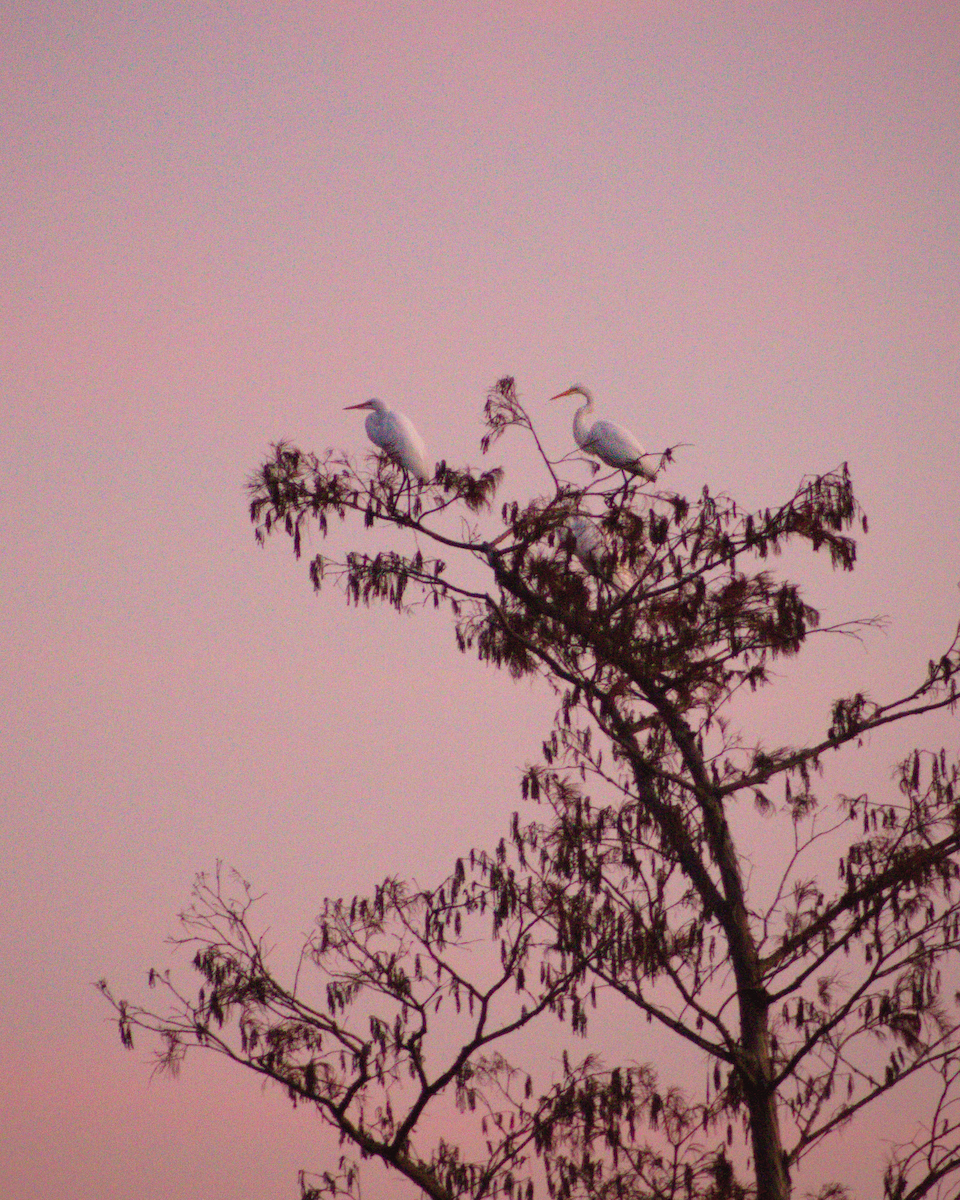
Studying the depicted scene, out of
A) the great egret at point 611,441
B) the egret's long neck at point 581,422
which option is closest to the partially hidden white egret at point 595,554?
the great egret at point 611,441

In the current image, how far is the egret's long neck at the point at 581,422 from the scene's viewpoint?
48.1 ft

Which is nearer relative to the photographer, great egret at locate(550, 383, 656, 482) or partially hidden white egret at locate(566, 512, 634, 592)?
partially hidden white egret at locate(566, 512, 634, 592)

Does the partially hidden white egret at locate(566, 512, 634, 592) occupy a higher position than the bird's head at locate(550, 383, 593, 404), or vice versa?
the bird's head at locate(550, 383, 593, 404)

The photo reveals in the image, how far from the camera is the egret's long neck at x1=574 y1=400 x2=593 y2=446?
48.1 ft

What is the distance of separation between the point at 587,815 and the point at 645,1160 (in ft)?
6.44

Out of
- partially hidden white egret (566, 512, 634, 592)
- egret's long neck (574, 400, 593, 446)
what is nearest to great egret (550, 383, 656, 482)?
egret's long neck (574, 400, 593, 446)

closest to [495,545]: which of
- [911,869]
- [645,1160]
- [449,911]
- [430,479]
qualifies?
[430,479]

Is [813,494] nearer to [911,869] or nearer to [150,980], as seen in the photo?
[911,869]

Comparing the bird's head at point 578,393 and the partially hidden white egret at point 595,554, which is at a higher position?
the bird's head at point 578,393

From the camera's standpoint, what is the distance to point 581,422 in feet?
49.2

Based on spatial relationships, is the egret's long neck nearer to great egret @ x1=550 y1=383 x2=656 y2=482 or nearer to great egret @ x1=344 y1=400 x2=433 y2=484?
great egret @ x1=550 y1=383 x2=656 y2=482

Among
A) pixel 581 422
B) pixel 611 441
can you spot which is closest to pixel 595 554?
pixel 611 441

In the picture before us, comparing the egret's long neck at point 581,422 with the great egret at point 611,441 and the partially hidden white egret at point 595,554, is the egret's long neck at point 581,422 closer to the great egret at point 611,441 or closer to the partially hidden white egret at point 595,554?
the great egret at point 611,441

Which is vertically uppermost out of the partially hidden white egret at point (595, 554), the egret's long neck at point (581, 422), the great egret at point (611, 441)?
the egret's long neck at point (581, 422)
